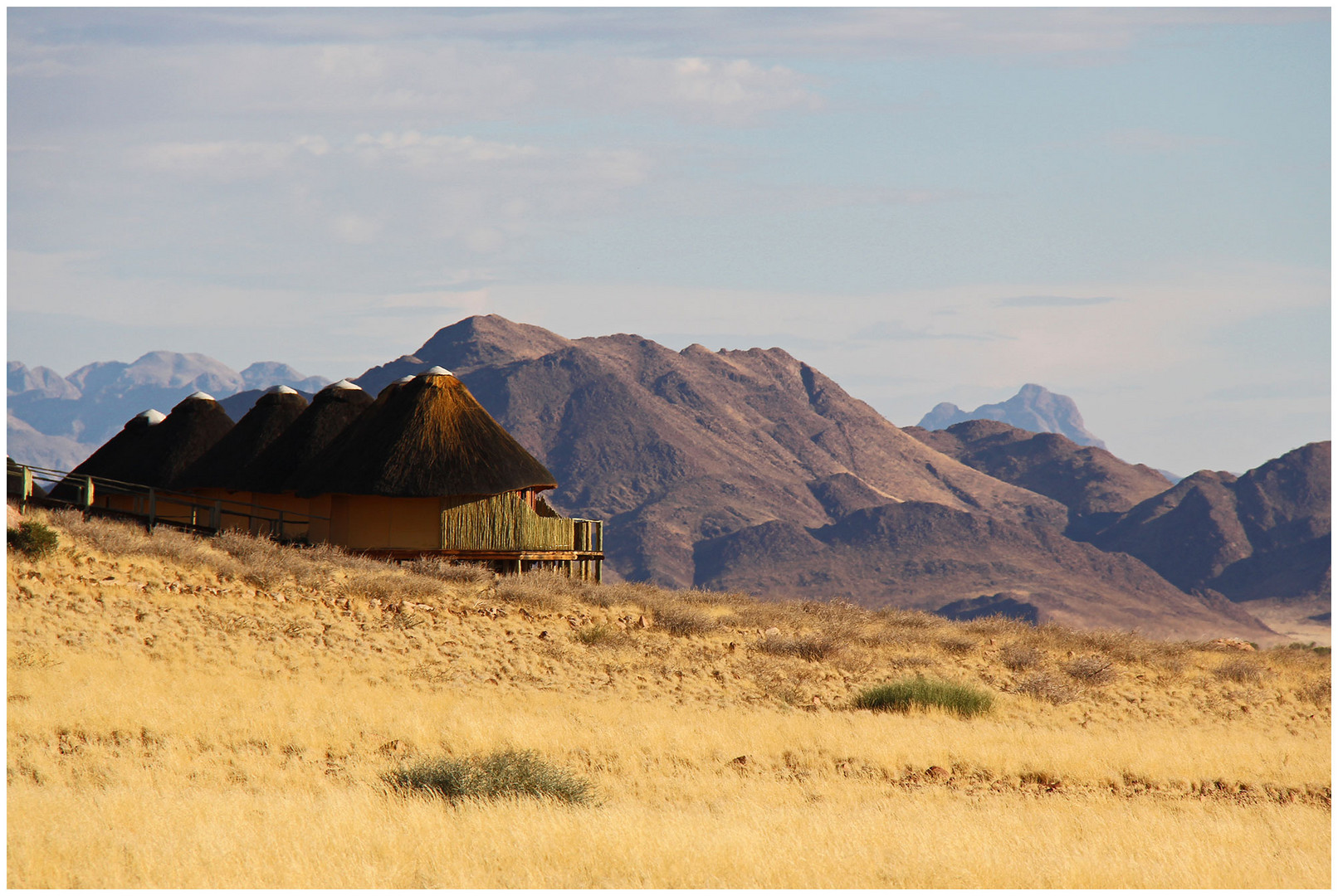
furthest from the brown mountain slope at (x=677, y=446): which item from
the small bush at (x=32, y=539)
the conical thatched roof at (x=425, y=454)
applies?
the small bush at (x=32, y=539)

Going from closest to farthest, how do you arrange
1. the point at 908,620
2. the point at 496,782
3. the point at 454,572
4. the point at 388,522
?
1. the point at 496,782
2. the point at 454,572
3. the point at 388,522
4. the point at 908,620

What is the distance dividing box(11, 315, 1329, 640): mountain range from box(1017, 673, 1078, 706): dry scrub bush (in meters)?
94.5

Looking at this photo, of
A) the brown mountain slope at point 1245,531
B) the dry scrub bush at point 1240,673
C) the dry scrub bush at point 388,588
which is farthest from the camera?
the brown mountain slope at point 1245,531

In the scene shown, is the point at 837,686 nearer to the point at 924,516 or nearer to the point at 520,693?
the point at 520,693

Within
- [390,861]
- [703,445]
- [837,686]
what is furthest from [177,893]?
[703,445]

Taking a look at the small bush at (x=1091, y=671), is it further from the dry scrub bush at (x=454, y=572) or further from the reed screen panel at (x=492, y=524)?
the reed screen panel at (x=492, y=524)

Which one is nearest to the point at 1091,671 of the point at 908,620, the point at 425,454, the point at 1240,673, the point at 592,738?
the point at 1240,673

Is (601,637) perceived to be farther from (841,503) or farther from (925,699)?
(841,503)

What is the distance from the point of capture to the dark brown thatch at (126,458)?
3225 centimetres

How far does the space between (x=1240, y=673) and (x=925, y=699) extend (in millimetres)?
10417

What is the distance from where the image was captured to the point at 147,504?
1249 inches

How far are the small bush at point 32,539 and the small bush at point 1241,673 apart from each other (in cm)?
2344

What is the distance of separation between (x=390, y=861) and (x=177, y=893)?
154cm

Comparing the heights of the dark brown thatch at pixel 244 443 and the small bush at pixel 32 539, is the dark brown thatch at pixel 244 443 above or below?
above
